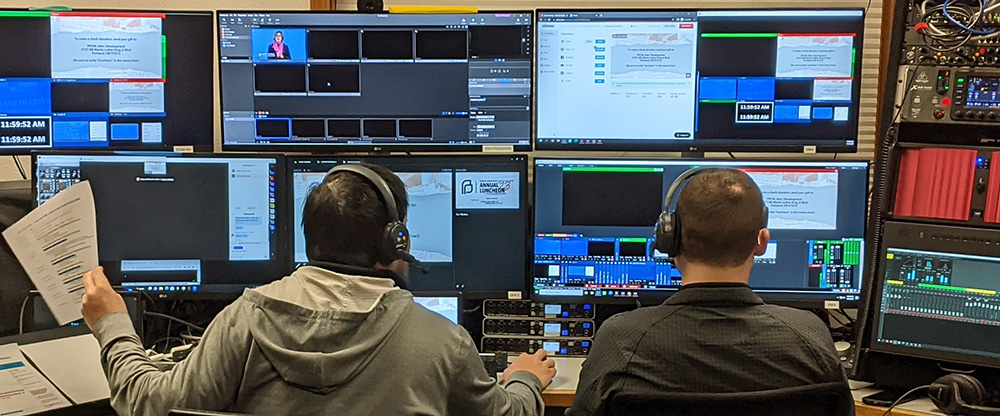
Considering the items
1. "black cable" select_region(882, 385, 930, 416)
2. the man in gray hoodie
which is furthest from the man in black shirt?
"black cable" select_region(882, 385, 930, 416)

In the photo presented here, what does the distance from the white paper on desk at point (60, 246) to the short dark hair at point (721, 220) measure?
1.31 metres

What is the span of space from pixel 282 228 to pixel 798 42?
153 cm

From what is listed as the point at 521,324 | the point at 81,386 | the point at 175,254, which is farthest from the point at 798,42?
the point at 81,386

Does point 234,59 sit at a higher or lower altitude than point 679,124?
Answer: higher

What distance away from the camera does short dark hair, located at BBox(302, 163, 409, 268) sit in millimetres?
1574

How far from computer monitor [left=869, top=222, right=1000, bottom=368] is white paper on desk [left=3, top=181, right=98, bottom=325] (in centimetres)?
196

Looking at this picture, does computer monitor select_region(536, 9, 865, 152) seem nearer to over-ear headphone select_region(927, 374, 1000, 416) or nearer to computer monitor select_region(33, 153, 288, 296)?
over-ear headphone select_region(927, 374, 1000, 416)

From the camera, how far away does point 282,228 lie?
99.9 inches

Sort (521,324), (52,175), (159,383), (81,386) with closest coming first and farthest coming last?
(159,383), (81,386), (52,175), (521,324)

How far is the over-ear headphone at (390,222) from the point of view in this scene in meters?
1.59

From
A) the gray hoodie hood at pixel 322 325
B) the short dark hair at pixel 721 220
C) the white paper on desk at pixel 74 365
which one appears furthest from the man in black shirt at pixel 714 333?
the white paper on desk at pixel 74 365

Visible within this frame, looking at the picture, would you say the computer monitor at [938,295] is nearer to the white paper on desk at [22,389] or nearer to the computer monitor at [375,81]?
the computer monitor at [375,81]

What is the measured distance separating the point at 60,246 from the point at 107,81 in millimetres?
727

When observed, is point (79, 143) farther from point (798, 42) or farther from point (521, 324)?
point (798, 42)
